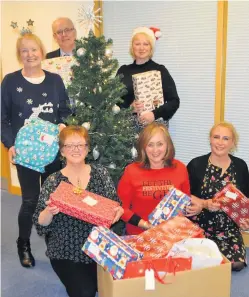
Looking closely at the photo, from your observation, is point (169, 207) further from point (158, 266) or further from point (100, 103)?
point (100, 103)

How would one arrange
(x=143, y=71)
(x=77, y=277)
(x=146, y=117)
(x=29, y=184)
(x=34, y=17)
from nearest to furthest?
(x=77, y=277)
(x=29, y=184)
(x=146, y=117)
(x=143, y=71)
(x=34, y=17)

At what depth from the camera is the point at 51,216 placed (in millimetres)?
2041

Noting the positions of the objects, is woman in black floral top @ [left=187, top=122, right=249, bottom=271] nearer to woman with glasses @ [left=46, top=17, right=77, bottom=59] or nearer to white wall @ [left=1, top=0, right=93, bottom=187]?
woman with glasses @ [left=46, top=17, right=77, bottom=59]

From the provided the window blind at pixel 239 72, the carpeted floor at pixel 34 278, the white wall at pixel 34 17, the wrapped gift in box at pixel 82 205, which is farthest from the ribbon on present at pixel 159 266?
the white wall at pixel 34 17

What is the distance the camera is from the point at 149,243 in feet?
6.47

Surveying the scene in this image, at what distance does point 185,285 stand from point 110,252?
357 mm

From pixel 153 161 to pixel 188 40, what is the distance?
1.23 m

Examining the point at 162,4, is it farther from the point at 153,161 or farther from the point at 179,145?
the point at 153,161

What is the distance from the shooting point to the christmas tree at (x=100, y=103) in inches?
99.9

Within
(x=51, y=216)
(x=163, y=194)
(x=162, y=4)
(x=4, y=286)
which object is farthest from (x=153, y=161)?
(x=162, y=4)

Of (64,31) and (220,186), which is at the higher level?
(64,31)

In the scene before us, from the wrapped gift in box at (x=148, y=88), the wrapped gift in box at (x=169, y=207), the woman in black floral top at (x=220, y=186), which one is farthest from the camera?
the wrapped gift in box at (x=148, y=88)

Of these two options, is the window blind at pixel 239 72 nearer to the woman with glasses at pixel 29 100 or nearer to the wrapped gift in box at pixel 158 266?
the woman with glasses at pixel 29 100

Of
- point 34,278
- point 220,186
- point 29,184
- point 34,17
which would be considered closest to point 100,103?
point 29,184
